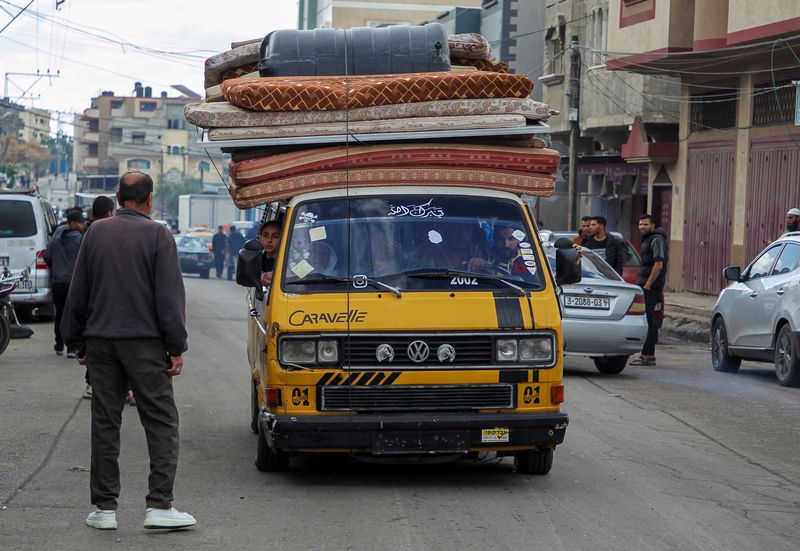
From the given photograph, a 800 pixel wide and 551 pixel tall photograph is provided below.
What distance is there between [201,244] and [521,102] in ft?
132

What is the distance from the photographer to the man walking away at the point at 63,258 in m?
16.3

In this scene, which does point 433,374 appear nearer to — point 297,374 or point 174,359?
point 297,374

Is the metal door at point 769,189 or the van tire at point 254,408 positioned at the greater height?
the metal door at point 769,189

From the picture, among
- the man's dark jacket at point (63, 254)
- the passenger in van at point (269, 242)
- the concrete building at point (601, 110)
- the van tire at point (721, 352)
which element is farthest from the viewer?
the concrete building at point (601, 110)

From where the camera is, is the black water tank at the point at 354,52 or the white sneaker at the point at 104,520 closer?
the white sneaker at the point at 104,520

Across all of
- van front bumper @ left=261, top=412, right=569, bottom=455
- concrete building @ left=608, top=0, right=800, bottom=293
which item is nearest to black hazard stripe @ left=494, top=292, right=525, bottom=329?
van front bumper @ left=261, top=412, right=569, bottom=455

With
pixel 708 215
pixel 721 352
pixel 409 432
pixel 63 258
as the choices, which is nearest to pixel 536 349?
pixel 409 432

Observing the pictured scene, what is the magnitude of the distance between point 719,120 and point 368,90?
22456 mm

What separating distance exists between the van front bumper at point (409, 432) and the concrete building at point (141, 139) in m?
113

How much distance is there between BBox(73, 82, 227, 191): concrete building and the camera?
420 feet

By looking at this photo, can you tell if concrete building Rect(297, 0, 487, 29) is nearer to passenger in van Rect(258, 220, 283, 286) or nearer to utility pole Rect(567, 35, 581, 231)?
utility pole Rect(567, 35, 581, 231)

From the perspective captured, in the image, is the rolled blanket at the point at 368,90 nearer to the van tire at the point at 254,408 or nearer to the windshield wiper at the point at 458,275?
the windshield wiper at the point at 458,275

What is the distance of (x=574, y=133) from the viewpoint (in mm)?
34969

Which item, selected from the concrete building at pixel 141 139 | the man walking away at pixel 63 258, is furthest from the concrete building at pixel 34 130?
the man walking away at pixel 63 258
